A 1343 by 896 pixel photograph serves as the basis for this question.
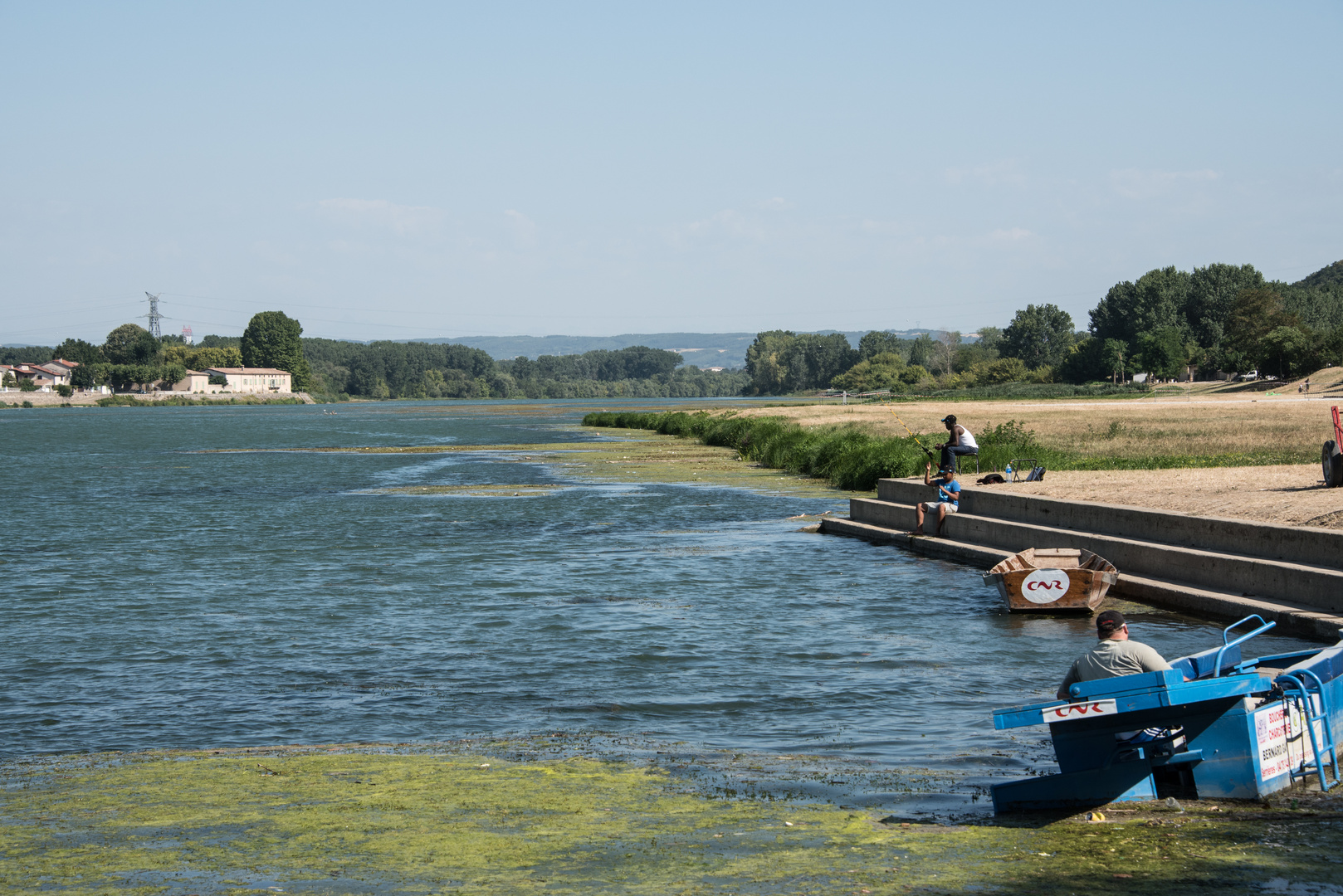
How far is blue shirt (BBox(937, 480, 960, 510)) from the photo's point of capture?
→ 24.2 metres

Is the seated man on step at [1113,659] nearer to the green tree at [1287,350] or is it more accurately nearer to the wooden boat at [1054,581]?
the wooden boat at [1054,581]

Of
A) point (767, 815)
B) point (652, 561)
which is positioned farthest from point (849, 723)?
point (652, 561)

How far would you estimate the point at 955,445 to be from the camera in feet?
76.2

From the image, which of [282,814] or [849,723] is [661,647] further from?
[282,814]

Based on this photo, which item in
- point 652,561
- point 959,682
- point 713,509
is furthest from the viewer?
point 713,509

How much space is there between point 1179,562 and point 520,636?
950 centimetres

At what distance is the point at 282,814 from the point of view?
30.8ft

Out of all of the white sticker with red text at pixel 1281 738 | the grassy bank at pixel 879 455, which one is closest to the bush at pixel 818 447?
the grassy bank at pixel 879 455

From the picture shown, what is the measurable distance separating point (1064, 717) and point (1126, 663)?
0.70 metres

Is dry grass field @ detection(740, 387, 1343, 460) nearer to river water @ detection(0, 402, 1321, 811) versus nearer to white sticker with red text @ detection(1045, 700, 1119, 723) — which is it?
river water @ detection(0, 402, 1321, 811)

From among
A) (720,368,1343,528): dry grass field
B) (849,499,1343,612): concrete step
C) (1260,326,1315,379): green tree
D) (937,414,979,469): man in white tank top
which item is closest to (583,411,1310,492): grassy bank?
(720,368,1343,528): dry grass field

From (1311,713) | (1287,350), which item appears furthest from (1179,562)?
(1287,350)

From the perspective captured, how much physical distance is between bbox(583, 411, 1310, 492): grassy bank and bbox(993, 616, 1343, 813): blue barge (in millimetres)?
20319

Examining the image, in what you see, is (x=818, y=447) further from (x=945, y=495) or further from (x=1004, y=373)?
(x=1004, y=373)
